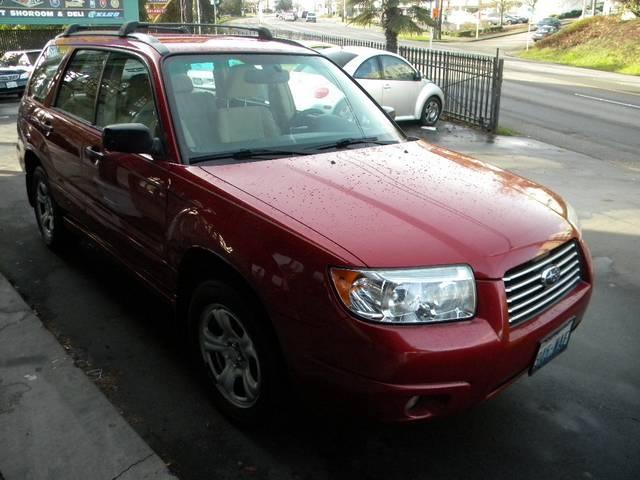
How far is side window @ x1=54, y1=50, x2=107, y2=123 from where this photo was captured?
168 inches

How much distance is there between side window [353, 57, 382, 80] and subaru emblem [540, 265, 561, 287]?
32.0 ft

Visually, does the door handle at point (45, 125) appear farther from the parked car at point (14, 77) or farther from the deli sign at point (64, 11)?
the deli sign at point (64, 11)

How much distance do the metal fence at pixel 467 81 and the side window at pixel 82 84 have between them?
9375mm

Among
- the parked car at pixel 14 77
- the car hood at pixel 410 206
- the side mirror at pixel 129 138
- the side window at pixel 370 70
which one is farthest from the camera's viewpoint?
the parked car at pixel 14 77

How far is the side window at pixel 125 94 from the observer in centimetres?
359

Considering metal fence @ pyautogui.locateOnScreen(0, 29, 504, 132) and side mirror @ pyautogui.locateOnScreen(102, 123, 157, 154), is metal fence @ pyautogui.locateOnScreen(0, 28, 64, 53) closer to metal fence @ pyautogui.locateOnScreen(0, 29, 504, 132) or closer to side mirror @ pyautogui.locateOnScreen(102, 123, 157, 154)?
metal fence @ pyautogui.locateOnScreen(0, 29, 504, 132)

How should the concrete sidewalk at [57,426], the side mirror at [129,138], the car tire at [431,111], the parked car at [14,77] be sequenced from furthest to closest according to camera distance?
the parked car at [14,77] < the car tire at [431,111] < the side mirror at [129,138] < the concrete sidewalk at [57,426]

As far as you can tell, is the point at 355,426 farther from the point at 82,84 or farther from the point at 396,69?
the point at 396,69

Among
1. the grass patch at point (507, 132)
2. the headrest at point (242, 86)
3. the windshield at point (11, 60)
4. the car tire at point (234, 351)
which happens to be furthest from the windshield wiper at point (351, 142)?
the windshield at point (11, 60)

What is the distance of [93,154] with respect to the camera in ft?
13.2

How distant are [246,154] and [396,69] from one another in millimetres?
9821

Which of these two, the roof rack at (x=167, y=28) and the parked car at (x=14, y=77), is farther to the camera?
the parked car at (x=14, y=77)

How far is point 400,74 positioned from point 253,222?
34.5 ft

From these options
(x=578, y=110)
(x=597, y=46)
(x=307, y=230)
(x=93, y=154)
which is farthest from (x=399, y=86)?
(x=597, y=46)
